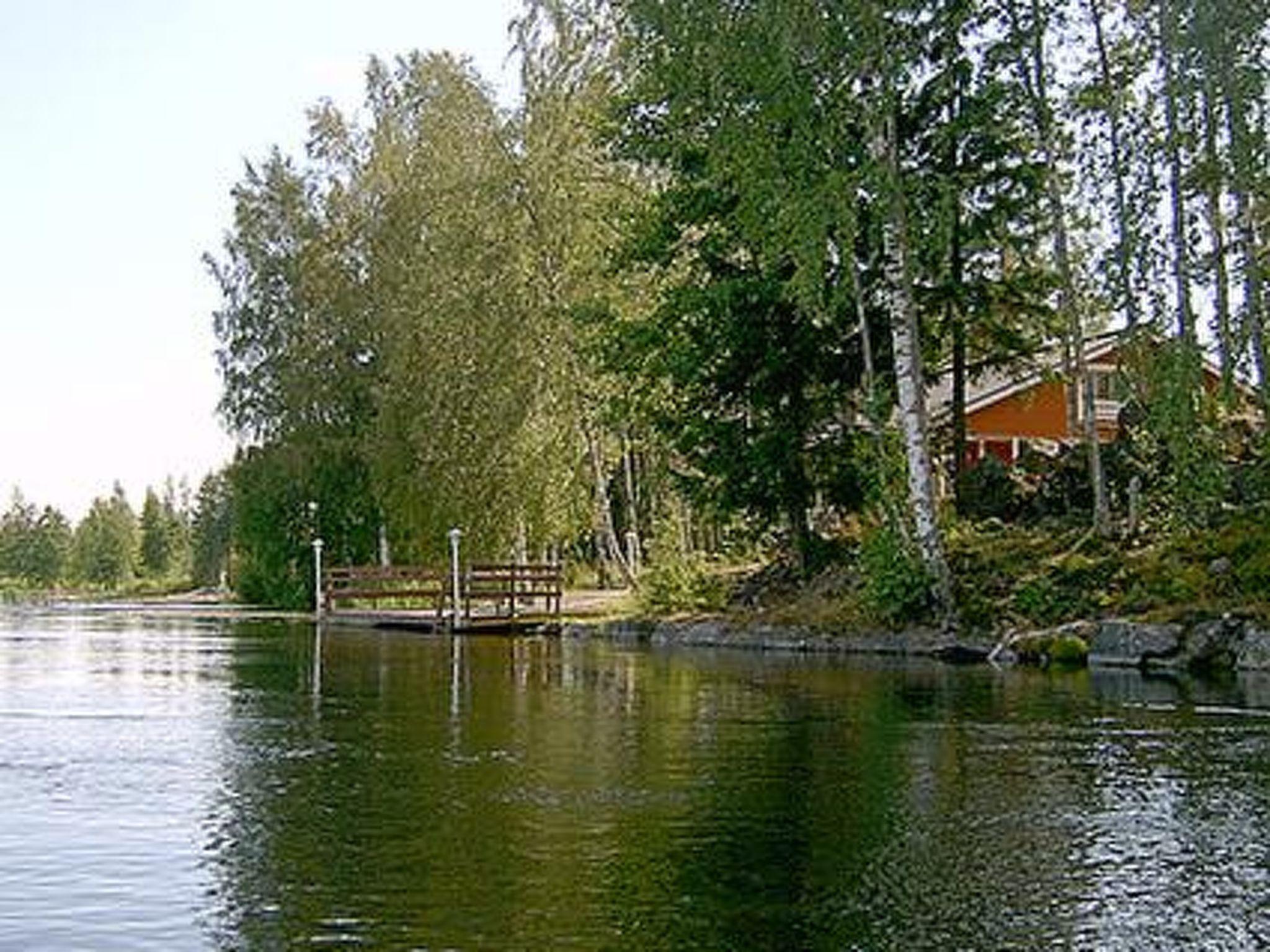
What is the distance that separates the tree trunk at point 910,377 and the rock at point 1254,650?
494 cm

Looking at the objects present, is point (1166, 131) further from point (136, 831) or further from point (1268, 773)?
point (136, 831)

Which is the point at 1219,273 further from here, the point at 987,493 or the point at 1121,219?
the point at 987,493

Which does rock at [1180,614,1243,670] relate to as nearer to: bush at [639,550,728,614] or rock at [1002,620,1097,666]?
rock at [1002,620,1097,666]

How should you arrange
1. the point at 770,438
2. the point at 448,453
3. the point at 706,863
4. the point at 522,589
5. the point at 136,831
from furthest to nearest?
the point at 448,453 < the point at 522,589 < the point at 770,438 < the point at 136,831 < the point at 706,863

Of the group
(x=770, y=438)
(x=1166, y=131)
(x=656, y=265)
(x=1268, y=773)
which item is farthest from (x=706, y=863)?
→ (x=656, y=265)

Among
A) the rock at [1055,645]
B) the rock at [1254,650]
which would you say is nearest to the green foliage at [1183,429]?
the rock at [1254,650]

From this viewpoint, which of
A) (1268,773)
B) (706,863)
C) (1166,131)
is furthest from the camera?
(1166,131)

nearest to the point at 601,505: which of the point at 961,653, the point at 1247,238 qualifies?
the point at 961,653

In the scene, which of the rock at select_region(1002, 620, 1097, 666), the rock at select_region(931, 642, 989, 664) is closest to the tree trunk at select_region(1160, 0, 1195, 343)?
the rock at select_region(1002, 620, 1097, 666)

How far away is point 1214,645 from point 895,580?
5.55 metres

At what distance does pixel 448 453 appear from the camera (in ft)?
138

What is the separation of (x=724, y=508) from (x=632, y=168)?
39.6ft

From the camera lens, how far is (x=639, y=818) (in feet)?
33.9

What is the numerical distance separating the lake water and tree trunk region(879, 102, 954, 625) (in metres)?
6.23
